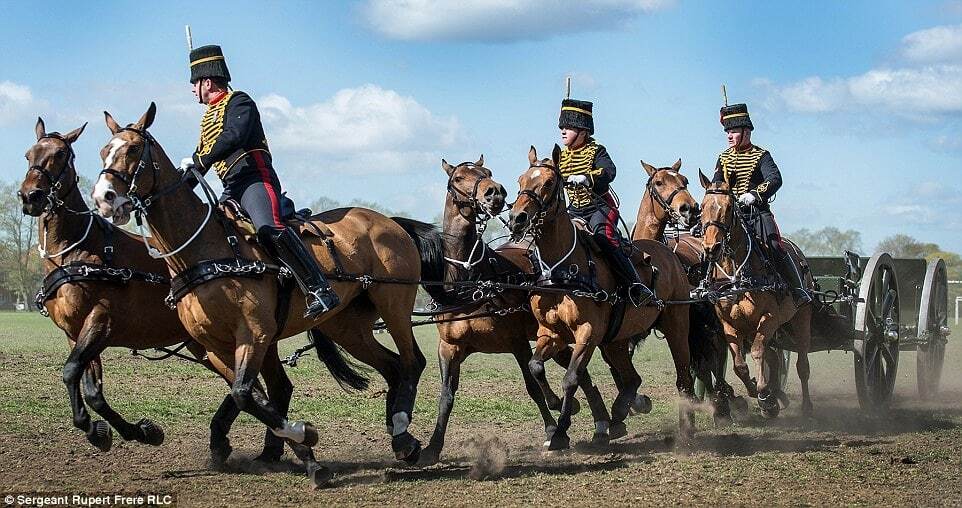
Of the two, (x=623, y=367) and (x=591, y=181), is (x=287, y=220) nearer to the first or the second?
(x=591, y=181)

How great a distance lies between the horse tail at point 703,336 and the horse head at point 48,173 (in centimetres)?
611

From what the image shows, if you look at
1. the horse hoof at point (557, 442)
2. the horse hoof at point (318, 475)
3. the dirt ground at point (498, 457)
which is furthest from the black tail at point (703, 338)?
the horse hoof at point (318, 475)

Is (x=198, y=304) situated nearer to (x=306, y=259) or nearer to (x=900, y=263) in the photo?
(x=306, y=259)

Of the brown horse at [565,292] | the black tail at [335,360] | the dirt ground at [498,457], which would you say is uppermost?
the brown horse at [565,292]

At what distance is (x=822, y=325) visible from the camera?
1300cm

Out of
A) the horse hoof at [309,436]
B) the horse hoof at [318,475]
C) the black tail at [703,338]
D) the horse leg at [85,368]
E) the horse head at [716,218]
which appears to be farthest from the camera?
the black tail at [703,338]

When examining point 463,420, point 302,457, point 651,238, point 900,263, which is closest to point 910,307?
point 900,263

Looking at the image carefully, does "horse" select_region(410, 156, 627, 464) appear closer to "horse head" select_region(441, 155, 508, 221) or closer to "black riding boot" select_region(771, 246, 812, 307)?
"horse head" select_region(441, 155, 508, 221)

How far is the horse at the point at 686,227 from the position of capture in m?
11.1

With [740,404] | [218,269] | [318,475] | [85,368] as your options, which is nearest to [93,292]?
[85,368]

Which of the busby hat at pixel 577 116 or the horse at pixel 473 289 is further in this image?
the busby hat at pixel 577 116

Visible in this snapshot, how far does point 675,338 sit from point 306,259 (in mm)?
4443

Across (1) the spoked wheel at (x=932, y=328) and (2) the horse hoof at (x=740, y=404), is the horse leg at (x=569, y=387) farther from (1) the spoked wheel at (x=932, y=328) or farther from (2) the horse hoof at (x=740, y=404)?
(1) the spoked wheel at (x=932, y=328)

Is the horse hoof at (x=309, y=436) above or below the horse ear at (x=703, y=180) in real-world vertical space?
below
